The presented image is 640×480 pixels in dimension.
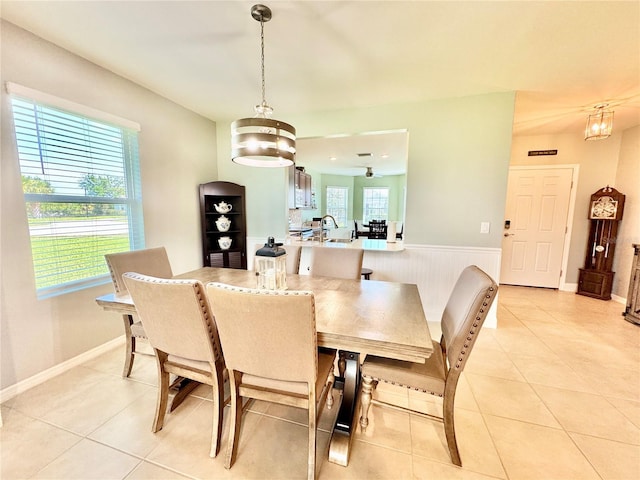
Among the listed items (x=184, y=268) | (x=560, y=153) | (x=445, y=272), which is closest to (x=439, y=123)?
(x=445, y=272)

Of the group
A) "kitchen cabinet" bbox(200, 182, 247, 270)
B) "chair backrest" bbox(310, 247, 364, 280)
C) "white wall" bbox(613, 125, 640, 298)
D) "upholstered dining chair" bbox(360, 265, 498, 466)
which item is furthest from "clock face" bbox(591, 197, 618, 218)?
"kitchen cabinet" bbox(200, 182, 247, 270)

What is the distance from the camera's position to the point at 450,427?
137cm

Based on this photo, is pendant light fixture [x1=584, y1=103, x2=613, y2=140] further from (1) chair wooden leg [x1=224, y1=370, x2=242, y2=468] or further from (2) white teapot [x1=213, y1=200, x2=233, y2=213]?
(2) white teapot [x1=213, y1=200, x2=233, y2=213]

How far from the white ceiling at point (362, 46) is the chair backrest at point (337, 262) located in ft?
5.20

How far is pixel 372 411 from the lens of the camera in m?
1.75

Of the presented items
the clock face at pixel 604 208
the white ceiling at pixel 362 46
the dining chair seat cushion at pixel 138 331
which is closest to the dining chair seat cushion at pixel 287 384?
the dining chair seat cushion at pixel 138 331

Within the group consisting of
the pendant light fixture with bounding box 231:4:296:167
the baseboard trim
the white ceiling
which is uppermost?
the white ceiling

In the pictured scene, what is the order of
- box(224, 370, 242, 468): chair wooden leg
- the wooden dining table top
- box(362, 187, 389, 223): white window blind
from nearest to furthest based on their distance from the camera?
the wooden dining table top, box(224, 370, 242, 468): chair wooden leg, box(362, 187, 389, 223): white window blind

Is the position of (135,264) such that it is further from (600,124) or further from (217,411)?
(600,124)

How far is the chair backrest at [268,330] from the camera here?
1.07 meters

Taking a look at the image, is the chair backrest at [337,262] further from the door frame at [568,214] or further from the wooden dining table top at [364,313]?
the door frame at [568,214]

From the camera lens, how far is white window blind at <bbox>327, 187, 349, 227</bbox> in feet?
29.7

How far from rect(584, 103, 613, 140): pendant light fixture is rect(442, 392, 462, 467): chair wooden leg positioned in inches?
132

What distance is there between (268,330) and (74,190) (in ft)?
7.21
